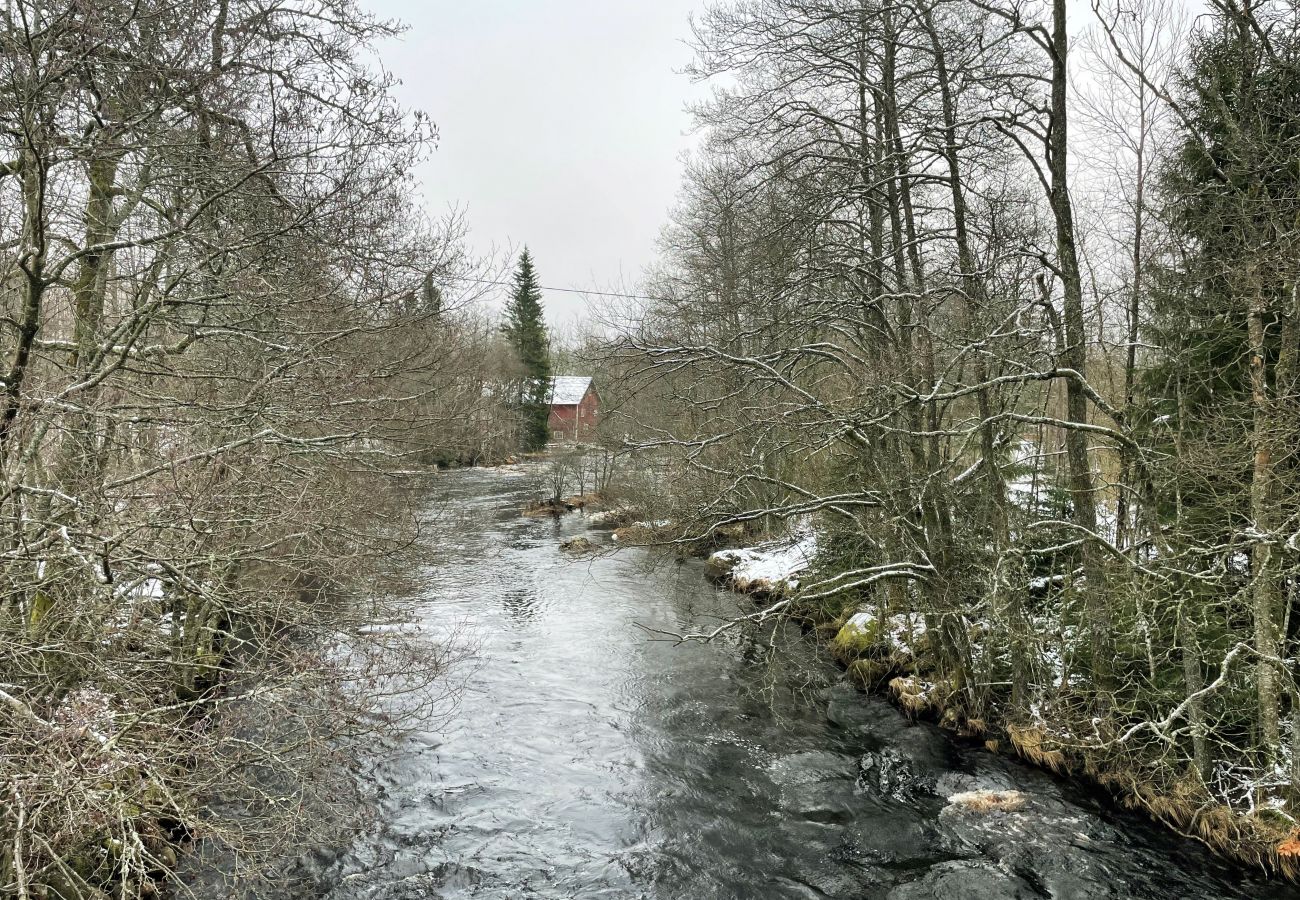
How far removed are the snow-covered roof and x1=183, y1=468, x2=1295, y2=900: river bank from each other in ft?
149

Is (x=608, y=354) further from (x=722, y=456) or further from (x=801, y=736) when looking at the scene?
(x=801, y=736)

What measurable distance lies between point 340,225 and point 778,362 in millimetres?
7020

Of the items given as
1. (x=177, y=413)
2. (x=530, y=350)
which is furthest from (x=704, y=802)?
(x=530, y=350)

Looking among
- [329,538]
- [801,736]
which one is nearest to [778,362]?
[801,736]

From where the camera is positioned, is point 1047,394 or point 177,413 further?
point 1047,394

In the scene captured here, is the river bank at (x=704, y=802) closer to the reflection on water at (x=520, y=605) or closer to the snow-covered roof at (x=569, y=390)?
the reflection on water at (x=520, y=605)

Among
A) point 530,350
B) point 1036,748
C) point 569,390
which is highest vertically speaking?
point 530,350

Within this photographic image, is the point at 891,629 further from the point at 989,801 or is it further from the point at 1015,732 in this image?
the point at 989,801

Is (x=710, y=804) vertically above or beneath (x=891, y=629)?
beneath

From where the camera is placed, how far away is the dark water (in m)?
6.97

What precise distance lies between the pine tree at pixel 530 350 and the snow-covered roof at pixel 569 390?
9.05m

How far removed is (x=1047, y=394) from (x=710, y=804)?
21.0ft

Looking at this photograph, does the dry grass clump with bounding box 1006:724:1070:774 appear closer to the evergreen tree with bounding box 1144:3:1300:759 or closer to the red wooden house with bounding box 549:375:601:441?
the evergreen tree with bounding box 1144:3:1300:759

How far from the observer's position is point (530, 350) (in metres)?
46.3
